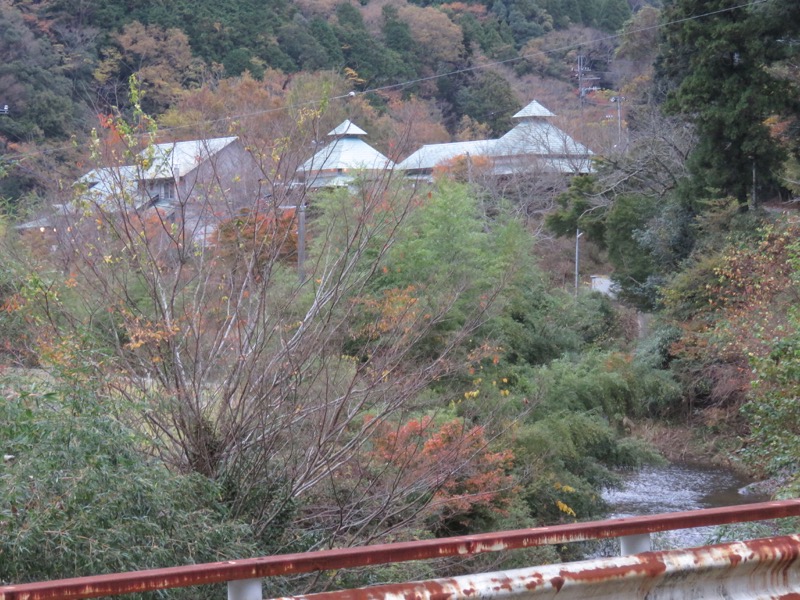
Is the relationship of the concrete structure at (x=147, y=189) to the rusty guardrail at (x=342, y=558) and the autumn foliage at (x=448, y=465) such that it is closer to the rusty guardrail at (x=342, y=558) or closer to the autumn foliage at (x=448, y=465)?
the autumn foliage at (x=448, y=465)

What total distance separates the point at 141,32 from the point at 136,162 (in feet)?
115

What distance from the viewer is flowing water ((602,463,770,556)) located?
19000 millimetres

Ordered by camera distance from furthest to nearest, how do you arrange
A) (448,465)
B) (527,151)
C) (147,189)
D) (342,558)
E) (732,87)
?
1. (527,151)
2. (732,87)
3. (448,465)
4. (147,189)
5. (342,558)

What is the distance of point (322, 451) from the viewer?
8.73 m

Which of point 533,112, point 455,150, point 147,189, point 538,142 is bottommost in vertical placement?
point 455,150

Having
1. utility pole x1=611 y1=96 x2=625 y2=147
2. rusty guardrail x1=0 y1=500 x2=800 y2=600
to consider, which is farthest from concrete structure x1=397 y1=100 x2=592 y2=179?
rusty guardrail x1=0 y1=500 x2=800 y2=600

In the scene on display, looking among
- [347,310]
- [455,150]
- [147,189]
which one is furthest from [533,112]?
[147,189]

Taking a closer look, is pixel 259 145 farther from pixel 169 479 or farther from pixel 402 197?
pixel 169 479

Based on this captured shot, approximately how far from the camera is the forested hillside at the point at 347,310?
7.65 m

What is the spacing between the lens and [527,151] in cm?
4884

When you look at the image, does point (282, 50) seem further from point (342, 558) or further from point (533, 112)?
point (342, 558)

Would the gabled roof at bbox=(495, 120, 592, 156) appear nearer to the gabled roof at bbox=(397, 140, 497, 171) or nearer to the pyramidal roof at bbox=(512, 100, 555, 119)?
the gabled roof at bbox=(397, 140, 497, 171)

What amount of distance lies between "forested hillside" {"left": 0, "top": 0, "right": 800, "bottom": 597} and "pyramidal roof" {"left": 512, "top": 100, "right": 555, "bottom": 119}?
222 inches

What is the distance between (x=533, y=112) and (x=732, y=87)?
28.1 metres
